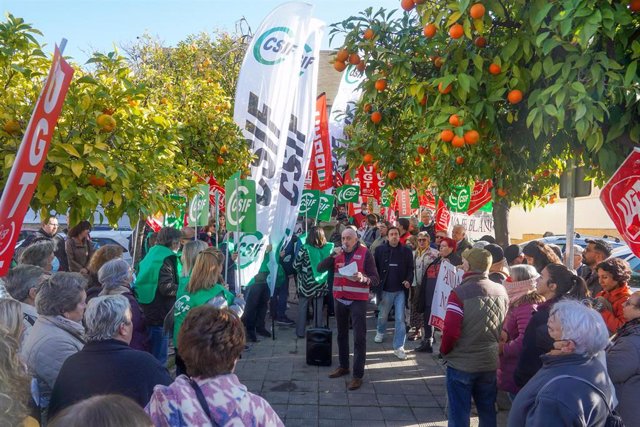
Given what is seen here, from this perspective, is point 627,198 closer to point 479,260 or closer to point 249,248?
point 479,260

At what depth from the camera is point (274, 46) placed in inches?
363

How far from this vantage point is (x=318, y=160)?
43.6ft

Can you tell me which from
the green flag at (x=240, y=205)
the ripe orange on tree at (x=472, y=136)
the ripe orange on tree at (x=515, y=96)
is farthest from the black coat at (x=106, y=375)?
the green flag at (x=240, y=205)

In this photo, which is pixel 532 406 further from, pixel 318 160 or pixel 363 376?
pixel 318 160

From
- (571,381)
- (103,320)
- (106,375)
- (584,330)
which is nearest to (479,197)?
(584,330)

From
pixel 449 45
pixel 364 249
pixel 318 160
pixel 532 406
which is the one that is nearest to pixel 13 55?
pixel 449 45

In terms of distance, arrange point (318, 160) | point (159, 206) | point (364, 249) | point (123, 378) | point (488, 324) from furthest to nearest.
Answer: point (318, 160) → point (364, 249) → point (488, 324) → point (159, 206) → point (123, 378)

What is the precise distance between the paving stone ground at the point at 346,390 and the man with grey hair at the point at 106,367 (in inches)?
128

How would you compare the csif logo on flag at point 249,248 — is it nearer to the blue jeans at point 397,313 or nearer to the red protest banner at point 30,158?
the blue jeans at point 397,313

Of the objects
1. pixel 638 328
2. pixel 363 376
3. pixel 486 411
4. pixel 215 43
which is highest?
pixel 215 43

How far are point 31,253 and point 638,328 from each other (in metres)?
4.89

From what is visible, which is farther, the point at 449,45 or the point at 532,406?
the point at 449,45

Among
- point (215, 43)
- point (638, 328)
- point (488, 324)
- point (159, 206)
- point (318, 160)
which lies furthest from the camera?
point (215, 43)

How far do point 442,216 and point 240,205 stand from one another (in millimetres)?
5419
